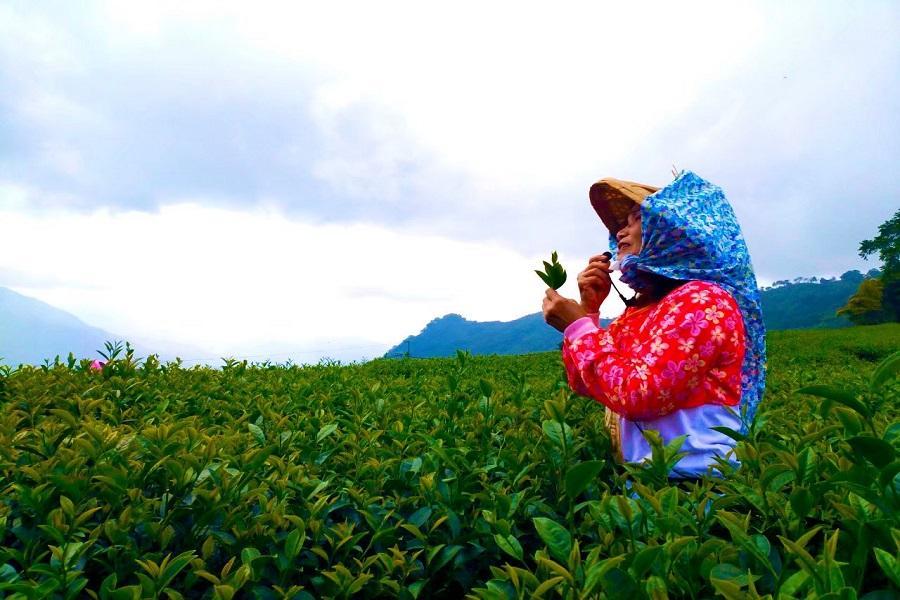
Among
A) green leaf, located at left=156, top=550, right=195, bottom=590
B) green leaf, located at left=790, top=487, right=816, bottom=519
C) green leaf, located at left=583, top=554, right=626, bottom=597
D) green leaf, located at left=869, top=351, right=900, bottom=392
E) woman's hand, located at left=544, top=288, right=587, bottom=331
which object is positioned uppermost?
woman's hand, located at left=544, top=288, right=587, bottom=331

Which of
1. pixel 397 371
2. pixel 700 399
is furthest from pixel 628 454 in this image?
pixel 397 371

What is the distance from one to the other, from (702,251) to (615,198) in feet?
2.56

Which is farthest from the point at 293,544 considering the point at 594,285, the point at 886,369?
the point at 594,285

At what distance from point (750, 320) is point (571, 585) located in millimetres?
1667

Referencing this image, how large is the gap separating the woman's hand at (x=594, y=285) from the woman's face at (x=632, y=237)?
12 cm

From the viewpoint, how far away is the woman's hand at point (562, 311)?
2393 mm

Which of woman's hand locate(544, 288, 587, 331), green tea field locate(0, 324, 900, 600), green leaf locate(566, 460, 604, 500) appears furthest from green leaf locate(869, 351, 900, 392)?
woman's hand locate(544, 288, 587, 331)

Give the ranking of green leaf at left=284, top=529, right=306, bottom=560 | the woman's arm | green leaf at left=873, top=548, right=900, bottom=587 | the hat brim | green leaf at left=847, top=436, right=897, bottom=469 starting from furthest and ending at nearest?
the hat brim < the woman's arm < green leaf at left=284, top=529, right=306, bottom=560 < green leaf at left=847, top=436, right=897, bottom=469 < green leaf at left=873, top=548, right=900, bottom=587

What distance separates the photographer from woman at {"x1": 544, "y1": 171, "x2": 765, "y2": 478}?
201cm

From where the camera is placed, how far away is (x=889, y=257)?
36.9 meters

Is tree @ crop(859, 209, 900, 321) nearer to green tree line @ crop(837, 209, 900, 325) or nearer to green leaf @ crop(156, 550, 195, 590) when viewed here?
green tree line @ crop(837, 209, 900, 325)

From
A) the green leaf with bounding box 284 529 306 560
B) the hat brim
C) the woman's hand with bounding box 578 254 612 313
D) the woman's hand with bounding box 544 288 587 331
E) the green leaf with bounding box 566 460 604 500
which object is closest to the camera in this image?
the green leaf with bounding box 566 460 604 500

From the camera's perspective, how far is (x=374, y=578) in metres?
1.56

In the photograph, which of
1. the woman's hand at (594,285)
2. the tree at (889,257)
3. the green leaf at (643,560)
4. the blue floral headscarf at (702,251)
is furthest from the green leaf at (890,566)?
the tree at (889,257)
